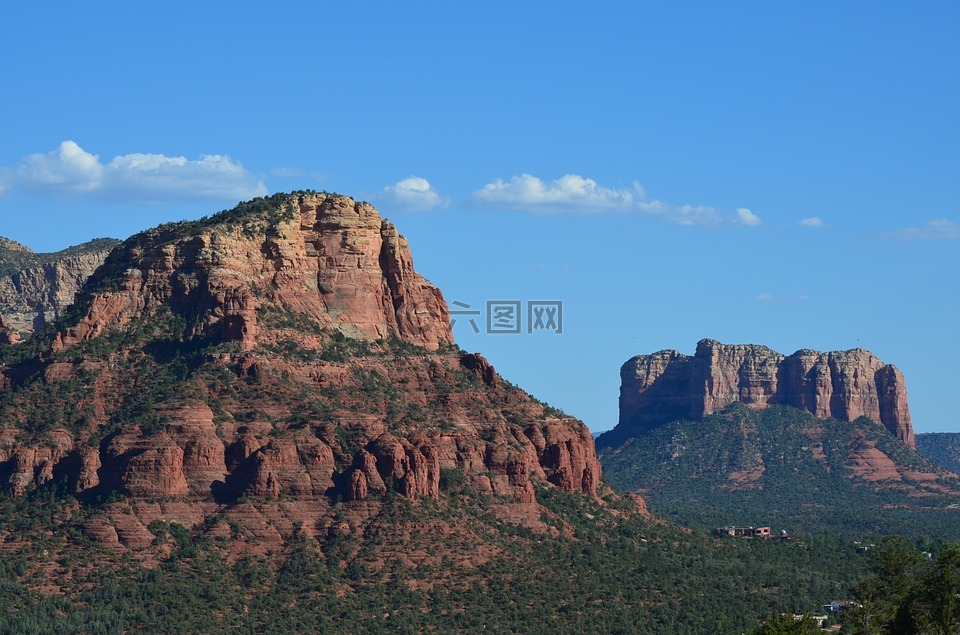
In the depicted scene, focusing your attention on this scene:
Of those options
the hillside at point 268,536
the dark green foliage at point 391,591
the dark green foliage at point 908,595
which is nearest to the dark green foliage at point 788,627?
the dark green foliage at point 908,595

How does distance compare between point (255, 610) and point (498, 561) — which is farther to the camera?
point (498, 561)

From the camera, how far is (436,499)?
643ft

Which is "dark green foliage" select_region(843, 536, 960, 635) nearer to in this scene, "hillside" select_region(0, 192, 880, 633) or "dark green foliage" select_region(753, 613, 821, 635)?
"dark green foliage" select_region(753, 613, 821, 635)

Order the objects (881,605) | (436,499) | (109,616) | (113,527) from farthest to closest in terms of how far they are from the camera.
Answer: (436,499)
(113,527)
(109,616)
(881,605)

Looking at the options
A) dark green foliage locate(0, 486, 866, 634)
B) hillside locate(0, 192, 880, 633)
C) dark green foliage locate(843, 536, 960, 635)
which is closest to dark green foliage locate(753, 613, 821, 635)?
dark green foliage locate(843, 536, 960, 635)

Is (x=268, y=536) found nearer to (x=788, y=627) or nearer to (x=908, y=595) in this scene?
(x=788, y=627)

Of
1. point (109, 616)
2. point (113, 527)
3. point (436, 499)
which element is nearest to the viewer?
point (109, 616)

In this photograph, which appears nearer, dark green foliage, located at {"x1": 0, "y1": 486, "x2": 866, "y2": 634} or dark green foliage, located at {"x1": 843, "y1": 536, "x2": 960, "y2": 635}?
dark green foliage, located at {"x1": 843, "y1": 536, "x2": 960, "y2": 635}

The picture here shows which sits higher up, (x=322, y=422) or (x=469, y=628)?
(x=322, y=422)

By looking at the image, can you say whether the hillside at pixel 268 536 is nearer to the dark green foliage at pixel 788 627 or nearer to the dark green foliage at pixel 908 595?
the dark green foliage at pixel 908 595

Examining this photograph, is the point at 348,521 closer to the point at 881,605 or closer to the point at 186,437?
the point at 186,437

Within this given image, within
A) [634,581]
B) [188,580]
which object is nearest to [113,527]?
[188,580]

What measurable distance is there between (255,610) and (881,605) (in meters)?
50.4

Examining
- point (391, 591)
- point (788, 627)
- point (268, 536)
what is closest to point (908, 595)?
point (788, 627)
